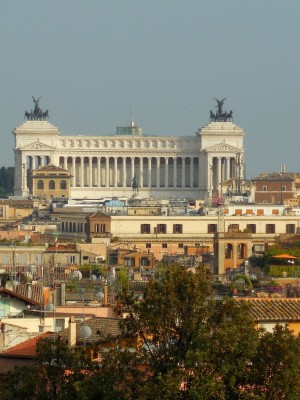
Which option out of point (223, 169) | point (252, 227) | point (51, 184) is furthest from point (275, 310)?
point (223, 169)

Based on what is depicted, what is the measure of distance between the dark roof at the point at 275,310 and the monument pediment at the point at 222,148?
140 m

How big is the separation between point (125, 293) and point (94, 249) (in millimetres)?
55873

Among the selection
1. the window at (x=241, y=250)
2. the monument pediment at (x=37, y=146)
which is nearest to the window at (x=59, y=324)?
the window at (x=241, y=250)

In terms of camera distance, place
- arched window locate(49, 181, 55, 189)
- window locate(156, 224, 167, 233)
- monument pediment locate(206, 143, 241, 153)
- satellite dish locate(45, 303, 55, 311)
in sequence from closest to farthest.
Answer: satellite dish locate(45, 303, 55, 311) → window locate(156, 224, 167, 233) → arched window locate(49, 181, 55, 189) → monument pediment locate(206, 143, 241, 153)

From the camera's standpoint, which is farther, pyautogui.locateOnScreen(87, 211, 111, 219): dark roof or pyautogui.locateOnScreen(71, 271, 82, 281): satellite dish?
pyautogui.locateOnScreen(87, 211, 111, 219): dark roof

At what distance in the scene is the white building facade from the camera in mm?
167875

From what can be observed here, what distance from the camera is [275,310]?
28.5 meters

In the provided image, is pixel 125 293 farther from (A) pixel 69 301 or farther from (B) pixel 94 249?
(B) pixel 94 249

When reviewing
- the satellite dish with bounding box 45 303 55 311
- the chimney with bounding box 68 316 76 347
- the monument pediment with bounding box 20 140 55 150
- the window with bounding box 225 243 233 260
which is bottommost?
the chimney with bounding box 68 316 76 347

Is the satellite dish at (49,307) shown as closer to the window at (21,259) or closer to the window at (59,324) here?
the window at (59,324)

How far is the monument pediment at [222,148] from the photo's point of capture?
16912cm

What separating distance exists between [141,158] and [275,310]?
141 m

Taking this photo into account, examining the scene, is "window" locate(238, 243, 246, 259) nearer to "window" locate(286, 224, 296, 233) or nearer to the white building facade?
"window" locate(286, 224, 296, 233)

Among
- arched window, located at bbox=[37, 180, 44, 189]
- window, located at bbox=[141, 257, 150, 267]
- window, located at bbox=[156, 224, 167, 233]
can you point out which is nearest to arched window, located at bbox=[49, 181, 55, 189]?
arched window, located at bbox=[37, 180, 44, 189]
